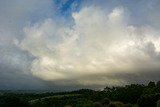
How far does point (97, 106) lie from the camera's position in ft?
460

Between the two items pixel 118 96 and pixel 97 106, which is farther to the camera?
pixel 118 96

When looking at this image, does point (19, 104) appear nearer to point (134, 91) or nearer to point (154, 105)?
point (154, 105)

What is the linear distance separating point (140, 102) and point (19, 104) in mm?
52500

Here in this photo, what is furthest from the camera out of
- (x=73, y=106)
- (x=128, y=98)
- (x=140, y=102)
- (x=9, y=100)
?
(x=128, y=98)

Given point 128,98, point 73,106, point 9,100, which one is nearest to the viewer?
point 9,100

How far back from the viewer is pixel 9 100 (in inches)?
5408

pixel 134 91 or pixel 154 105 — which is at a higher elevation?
pixel 134 91

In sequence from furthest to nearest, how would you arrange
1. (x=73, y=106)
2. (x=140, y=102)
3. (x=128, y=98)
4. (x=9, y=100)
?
(x=128, y=98) → (x=73, y=106) → (x=140, y=102) → (x=9, y=100)

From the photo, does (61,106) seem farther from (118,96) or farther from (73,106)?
(118,96)

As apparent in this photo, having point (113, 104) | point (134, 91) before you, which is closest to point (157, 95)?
point (113, 104)

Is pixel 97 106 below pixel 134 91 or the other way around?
below

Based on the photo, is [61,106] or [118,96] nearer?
[61,106]

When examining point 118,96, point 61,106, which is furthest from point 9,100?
point 118,96

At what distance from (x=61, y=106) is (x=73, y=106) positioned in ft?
53.5
